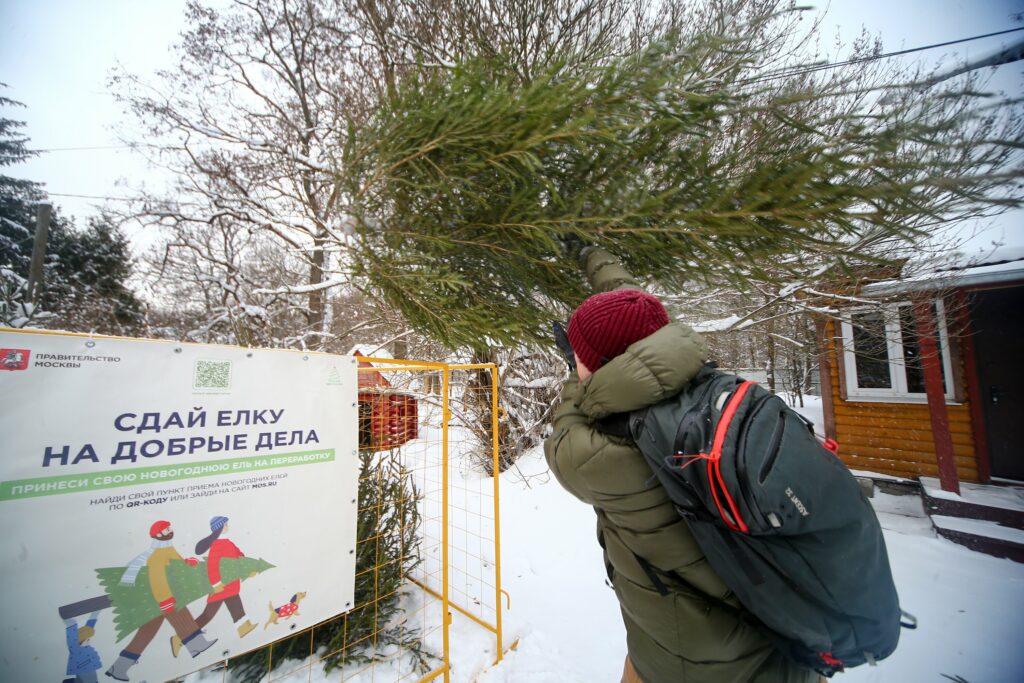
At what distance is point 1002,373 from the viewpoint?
611 centimetres

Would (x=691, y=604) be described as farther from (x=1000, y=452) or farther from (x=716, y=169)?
(x=1000, y=452)

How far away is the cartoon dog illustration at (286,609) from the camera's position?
167cm

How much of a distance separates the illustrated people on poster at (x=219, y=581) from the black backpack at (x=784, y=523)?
5.97 feet

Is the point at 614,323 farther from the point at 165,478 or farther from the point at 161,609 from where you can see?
the point at 161,609

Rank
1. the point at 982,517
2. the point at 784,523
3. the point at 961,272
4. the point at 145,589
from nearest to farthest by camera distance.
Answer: the point at 784,523
the point at 145,589
the point at 982,517
the point at 961,272

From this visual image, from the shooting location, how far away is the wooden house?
541cm

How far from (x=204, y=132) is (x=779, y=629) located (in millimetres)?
8057

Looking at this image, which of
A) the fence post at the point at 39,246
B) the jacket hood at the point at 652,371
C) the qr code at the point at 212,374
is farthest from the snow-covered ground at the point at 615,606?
the fence post at the point at 39,246

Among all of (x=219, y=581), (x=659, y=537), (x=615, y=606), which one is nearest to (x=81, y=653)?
(x=219, y=581)

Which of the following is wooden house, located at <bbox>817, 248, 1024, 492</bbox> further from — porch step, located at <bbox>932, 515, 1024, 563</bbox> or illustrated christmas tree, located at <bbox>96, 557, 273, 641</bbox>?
illustrated christmas tree, located at <bbox>96, 557, 273, 641</bbox>

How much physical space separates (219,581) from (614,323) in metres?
1.97

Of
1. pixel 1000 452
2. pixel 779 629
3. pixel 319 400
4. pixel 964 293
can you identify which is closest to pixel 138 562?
pixel 319 400

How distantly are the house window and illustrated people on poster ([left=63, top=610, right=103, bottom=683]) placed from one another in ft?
28.6

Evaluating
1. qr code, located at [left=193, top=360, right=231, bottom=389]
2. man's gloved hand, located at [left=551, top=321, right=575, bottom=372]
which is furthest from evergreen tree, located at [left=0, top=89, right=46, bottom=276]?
man's gloved hand, located at [left=551, top=321, right=575, bottom=372]
